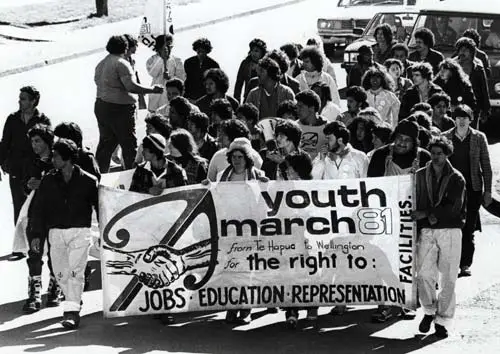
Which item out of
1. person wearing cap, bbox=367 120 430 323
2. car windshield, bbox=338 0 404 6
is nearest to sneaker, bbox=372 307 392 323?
person wearing cap, bbox=367 120 430 323

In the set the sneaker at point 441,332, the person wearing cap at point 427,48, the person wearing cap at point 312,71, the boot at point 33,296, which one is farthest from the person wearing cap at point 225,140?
the person wearing cap at point 427,48

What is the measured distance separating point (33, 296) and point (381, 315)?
3.07m

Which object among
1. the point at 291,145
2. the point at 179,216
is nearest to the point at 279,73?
the point at 291,145

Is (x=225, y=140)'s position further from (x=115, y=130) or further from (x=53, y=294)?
(x=115, y=130)

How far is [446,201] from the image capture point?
12.0 meters

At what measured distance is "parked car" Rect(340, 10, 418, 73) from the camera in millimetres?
24609

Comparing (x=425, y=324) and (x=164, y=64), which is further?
(x=164, y=64)

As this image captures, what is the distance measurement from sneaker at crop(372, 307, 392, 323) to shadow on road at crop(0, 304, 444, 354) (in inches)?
2.7

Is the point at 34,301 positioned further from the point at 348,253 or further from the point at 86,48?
the point at 86,48

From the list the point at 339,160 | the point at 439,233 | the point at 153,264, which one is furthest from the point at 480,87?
the point at 153,264

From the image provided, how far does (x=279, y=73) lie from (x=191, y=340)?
16.3ft

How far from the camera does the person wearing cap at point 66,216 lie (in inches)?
483

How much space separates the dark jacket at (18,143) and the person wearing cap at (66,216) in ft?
6.95

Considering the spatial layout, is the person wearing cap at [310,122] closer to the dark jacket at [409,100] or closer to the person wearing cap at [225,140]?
the person wearing cap at [225,140]
